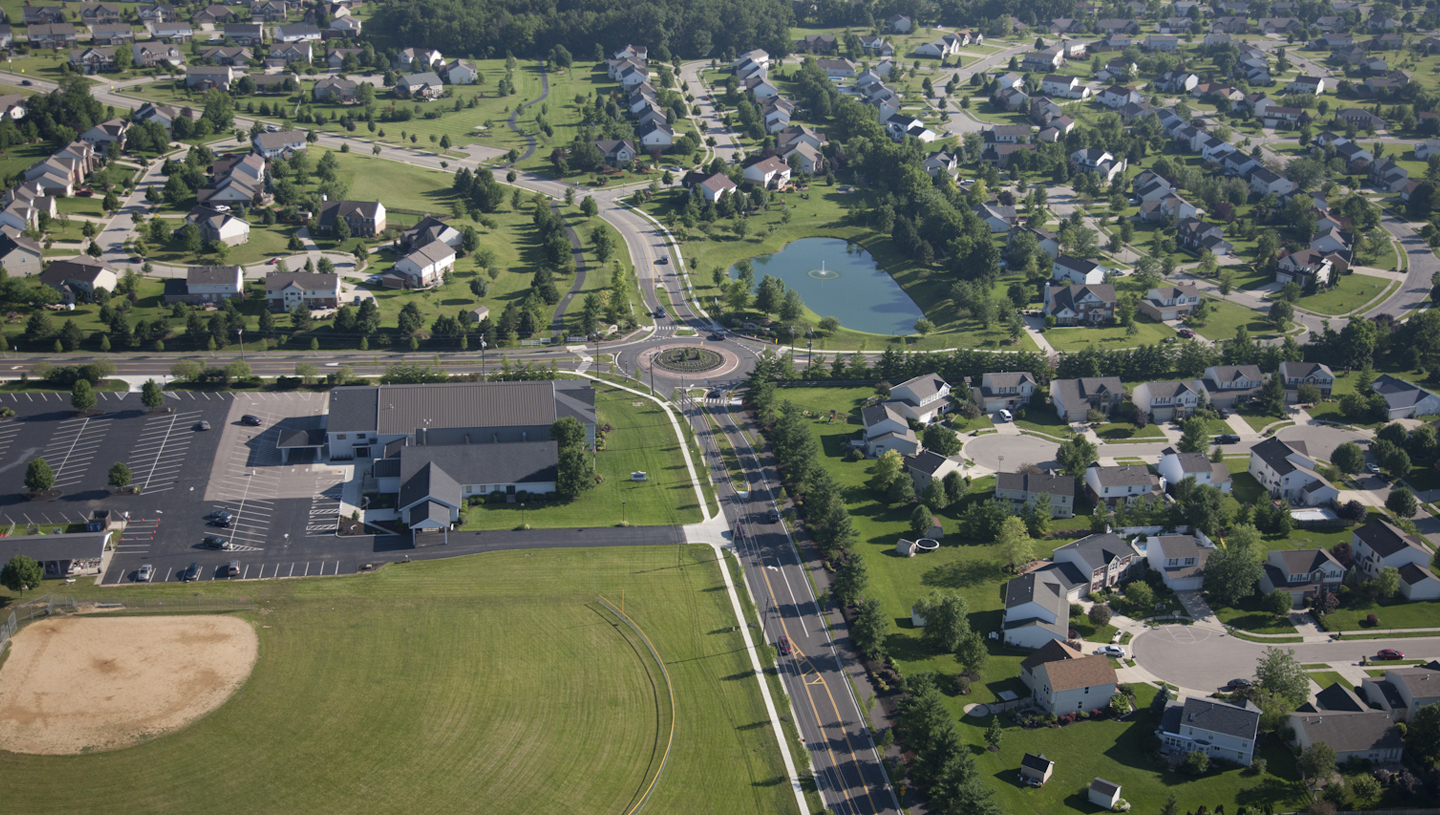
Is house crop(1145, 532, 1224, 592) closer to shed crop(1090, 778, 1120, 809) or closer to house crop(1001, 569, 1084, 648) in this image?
house crop(1001, 569, 1084, 648)

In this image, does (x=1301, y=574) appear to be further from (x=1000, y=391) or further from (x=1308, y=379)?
(x=1308, y=379)

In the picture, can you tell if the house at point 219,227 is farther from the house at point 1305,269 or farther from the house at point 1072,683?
the house at point 1305,269

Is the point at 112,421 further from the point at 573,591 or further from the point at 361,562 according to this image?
the point at 573,591

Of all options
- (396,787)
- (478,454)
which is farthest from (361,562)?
(396,787)

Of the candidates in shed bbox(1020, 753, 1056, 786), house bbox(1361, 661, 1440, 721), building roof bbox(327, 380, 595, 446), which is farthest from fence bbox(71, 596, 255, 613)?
house bbox(1361, 661, 1440, 721)

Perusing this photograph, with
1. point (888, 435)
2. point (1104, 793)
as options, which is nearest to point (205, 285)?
point (888, 435)
